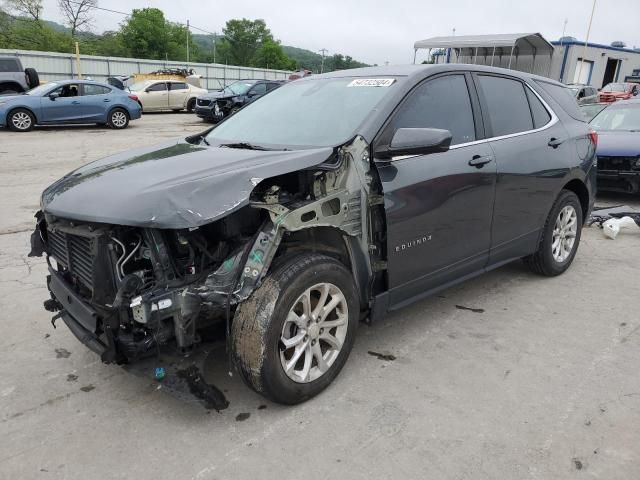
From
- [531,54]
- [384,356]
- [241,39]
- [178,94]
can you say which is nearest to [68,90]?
[178,94]

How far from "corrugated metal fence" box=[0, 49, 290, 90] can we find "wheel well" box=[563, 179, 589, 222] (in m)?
25.8

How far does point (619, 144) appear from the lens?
24.9 feet

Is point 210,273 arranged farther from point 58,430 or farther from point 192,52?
point 192,52

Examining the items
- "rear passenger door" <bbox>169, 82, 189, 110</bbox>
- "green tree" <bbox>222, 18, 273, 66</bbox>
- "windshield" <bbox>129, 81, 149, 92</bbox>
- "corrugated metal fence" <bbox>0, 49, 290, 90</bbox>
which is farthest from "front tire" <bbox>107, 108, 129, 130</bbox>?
"green tree" <bbox>222, 18, 273, 66</bbox>

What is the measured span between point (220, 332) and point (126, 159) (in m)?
1.26

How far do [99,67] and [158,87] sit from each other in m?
10.3

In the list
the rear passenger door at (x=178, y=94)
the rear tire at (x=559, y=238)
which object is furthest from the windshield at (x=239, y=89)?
the rear tire at (x=559, y=238)

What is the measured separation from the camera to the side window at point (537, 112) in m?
4.38

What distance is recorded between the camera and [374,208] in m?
3.08

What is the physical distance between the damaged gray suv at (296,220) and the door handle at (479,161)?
1 centimetres

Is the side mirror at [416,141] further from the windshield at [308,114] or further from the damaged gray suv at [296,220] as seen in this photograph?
the windshield at [308,114]

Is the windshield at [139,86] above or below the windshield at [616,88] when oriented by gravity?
below

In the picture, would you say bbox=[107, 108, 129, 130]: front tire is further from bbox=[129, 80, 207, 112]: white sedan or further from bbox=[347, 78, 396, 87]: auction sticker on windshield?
bbox=[347, 78, 396, 87]: auction sticker on windshield

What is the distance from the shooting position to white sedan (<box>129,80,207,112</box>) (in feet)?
74.0
